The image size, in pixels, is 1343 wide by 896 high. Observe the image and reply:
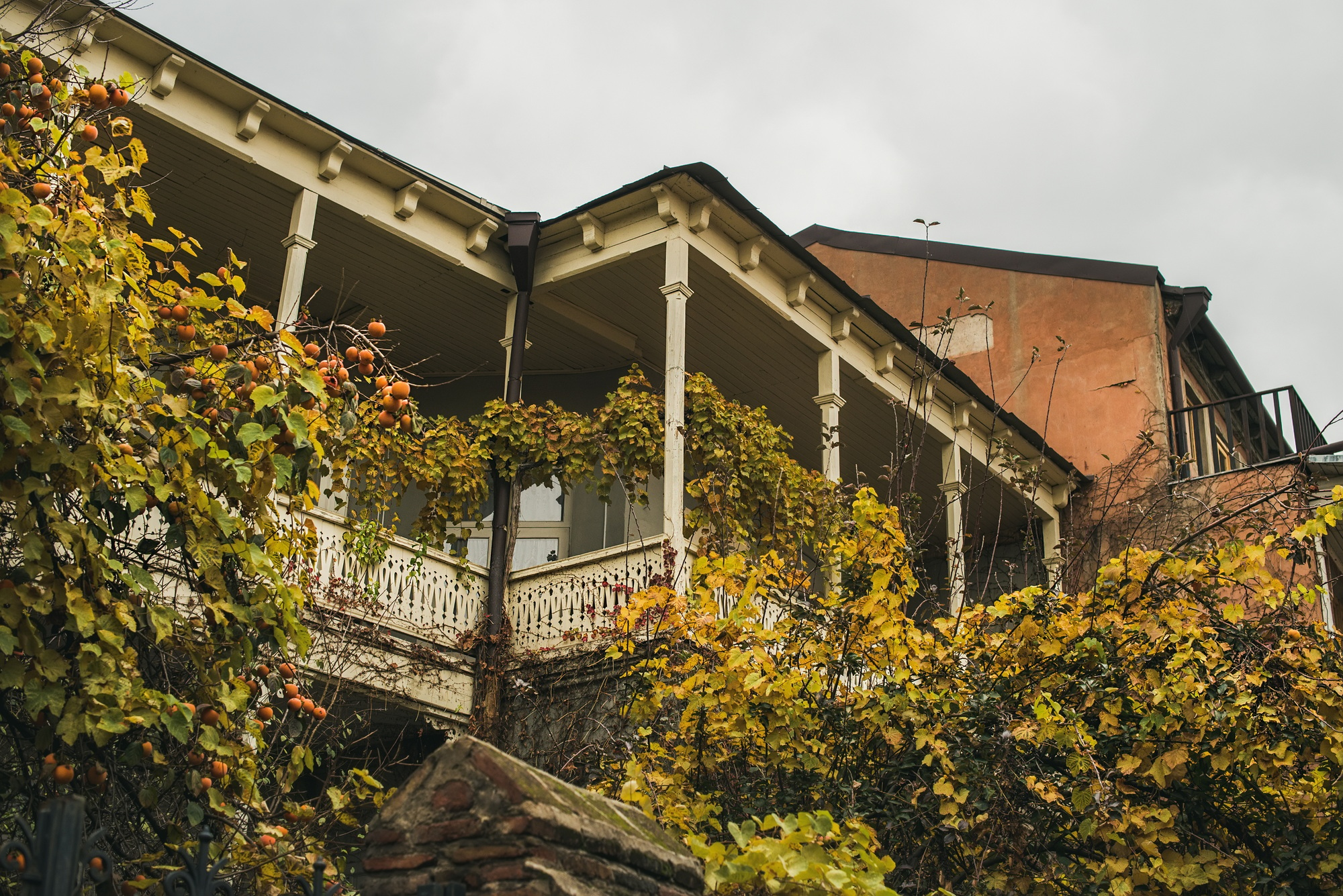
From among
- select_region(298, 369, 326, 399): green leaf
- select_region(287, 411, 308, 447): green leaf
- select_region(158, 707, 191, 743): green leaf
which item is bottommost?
select_region(158, 707, 191, 743): green leaf

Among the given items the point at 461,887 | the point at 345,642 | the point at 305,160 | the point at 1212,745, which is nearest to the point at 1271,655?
the point at 1212,745

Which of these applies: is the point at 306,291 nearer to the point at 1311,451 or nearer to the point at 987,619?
the point at 987,619

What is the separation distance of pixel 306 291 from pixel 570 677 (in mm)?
4809

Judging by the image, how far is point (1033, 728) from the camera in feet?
17.8

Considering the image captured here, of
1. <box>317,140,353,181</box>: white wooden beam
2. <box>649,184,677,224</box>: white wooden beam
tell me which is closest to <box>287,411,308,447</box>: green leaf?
<box>317,140,353,181</box>: white wooden beam

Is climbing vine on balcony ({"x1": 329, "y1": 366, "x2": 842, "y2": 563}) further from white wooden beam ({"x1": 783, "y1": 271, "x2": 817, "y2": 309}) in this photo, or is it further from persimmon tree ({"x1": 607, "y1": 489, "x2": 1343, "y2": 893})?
persimmon tree ({"x1": 607, "y1": 489, "x2": 1343, "y2": 893})

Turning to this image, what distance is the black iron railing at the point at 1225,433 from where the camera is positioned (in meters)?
16.4

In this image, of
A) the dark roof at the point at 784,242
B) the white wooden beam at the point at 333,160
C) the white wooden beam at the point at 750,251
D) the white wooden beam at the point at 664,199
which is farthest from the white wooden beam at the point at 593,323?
the white wooden beam at the point at 333,160

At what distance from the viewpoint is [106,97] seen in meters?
4.49

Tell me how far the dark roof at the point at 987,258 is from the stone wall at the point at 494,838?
50.4ft

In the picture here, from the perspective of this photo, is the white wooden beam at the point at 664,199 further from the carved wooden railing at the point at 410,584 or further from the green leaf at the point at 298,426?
the green leaf at the point at 298,426

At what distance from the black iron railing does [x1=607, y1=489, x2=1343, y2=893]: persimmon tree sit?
10.2 meters

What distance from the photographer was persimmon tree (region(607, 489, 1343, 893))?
17.5 feet

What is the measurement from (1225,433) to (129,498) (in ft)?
60.9
